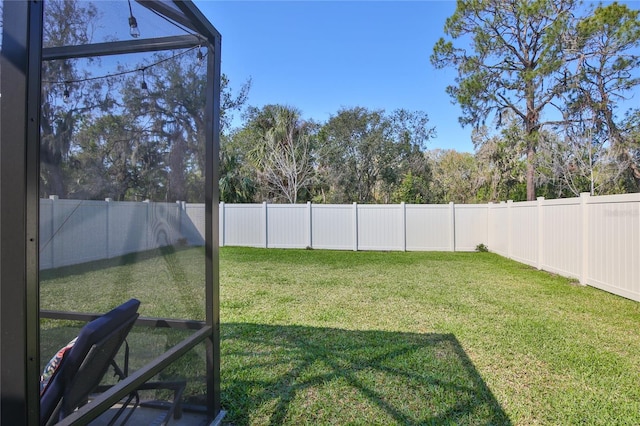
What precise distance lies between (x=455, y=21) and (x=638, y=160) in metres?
7.42

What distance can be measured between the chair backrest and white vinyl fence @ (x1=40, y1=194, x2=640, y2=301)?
0.29 meters

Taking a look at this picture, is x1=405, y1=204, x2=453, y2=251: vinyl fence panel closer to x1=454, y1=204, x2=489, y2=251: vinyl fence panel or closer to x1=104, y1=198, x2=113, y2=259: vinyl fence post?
x1=454, y1=204, x2=489, y2=251: vinyl fence panel

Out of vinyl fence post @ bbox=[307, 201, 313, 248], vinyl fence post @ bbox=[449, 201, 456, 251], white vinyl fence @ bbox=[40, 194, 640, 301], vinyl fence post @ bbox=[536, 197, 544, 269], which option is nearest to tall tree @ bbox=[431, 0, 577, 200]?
vinyl fence post @ bbox=[449, 201, 456, 251]

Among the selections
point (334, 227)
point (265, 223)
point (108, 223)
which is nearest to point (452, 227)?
point (334, 227)

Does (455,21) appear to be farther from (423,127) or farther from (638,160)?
(638,160)

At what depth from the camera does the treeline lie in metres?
1.43

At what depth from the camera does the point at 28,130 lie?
93cm

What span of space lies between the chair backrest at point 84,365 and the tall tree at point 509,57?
12.6 meters

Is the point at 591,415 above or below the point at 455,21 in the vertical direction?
below

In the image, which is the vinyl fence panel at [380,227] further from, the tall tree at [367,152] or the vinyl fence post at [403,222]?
the tall tree at [367,152]

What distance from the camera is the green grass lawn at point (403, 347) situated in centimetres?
194

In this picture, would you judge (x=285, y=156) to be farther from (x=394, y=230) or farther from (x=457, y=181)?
(x=457, y=181)

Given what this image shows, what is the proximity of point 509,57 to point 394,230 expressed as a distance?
23.7 ft

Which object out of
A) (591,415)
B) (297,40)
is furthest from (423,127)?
(591,415)
